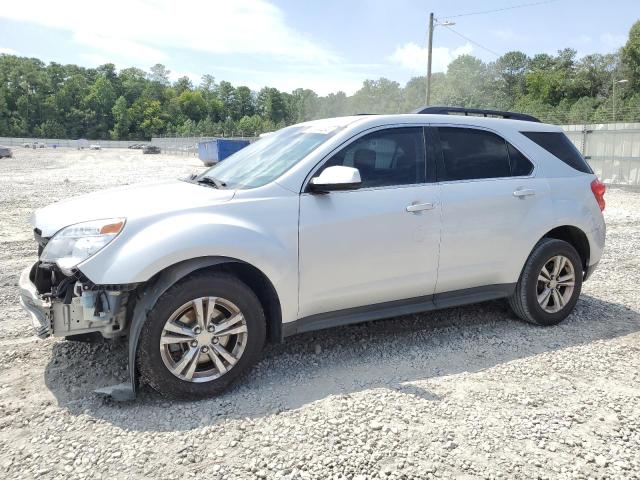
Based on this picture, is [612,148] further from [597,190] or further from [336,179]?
[336,179]

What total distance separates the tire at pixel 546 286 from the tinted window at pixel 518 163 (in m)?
0.64

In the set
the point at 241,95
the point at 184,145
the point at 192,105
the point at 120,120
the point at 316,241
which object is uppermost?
the point at 241,95

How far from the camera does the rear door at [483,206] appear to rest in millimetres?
4125

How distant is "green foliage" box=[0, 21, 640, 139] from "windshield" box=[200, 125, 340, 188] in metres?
62.0

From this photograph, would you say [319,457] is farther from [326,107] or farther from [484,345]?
[326,107]

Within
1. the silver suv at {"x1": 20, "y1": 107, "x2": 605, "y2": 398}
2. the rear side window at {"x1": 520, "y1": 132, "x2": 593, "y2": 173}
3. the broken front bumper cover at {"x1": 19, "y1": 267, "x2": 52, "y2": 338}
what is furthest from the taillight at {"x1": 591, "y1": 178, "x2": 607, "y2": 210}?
the broken front bumper cover at {"x1": 19, "y1": 267, "x2": 52, "y2": 338}

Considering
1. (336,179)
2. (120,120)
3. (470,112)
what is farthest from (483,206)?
(120,120)

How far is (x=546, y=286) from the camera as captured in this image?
4707 millimetres

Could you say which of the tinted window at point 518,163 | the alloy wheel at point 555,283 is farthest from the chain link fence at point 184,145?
the alloy wheel at point 555,283

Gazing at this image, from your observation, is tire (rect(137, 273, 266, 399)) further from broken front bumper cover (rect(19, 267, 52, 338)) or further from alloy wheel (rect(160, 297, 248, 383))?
broken front bumper cover (rect(19, 267, 52, 338))

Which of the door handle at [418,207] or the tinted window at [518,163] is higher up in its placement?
the tinted window at [518,163]

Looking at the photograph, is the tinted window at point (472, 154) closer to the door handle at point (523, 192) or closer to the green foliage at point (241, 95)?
the door handle at point (523, 192)

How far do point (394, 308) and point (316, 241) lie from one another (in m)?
0.90

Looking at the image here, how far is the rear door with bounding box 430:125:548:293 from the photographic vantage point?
4125mm
